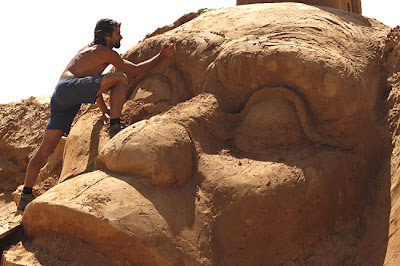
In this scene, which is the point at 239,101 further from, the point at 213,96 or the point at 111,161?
the point at 111,161

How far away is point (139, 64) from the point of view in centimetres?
484

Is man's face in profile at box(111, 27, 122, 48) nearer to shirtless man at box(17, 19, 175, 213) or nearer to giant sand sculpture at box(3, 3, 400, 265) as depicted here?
shirtless man at box(17, 19, 175, 213)

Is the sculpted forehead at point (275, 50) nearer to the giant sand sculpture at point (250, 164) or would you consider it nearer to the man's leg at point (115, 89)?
the giant sand sculpture at point (250, 164)

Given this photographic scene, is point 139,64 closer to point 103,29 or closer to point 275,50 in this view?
point 103,29

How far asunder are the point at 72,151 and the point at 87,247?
1408 mm

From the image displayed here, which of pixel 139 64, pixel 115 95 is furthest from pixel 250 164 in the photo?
pixel 139 64

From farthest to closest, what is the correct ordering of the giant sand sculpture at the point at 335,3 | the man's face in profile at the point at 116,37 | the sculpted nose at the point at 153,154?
the giant sand sculpture at the point at 335,3
the man's face in profile at the point at 116,37
the sculpted nose at the point at 153,154

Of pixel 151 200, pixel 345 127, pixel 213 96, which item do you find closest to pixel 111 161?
pixel 151 200

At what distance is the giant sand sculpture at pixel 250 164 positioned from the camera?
3.68 metres

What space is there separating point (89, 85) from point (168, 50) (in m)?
0.75

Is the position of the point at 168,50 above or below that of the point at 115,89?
above

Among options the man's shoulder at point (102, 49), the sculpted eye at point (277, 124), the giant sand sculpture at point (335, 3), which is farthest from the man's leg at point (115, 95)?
the giant sand sculpture at point (335, 3)

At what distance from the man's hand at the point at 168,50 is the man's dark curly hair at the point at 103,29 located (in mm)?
491

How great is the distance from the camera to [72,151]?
4.86 metres
